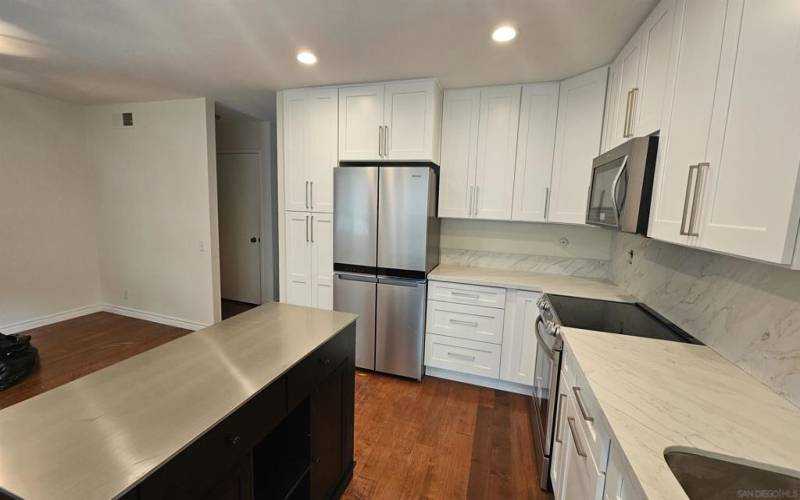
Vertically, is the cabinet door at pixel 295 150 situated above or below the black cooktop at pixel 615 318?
above

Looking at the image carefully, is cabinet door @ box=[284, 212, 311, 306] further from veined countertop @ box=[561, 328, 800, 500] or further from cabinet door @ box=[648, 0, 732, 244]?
cabinet door @ box=[648, 0, 732, 244]

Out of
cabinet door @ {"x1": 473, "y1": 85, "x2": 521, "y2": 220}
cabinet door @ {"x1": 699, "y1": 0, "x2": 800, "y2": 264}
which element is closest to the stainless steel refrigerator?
cabinet door @ {"x1": 473, "y1": 85, "x2": 521, "y2": 220}

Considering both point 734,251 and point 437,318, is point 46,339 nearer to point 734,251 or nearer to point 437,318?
point 437,318

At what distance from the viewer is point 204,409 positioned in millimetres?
899

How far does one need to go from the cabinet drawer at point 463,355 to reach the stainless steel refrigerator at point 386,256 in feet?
0.38

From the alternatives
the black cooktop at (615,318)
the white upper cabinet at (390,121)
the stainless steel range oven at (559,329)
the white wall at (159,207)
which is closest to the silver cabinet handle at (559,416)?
the stainless steel range oven at (559,329)

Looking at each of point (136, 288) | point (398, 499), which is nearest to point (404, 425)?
point (398, 499)

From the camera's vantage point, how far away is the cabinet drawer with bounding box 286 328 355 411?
1.22 meters

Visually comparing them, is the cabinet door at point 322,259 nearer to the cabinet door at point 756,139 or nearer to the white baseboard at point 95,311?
the white baseboard at point 95,311

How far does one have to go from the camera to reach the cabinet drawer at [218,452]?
74 cm

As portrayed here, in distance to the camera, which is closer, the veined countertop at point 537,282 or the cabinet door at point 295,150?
the veined countertop at point 537,282

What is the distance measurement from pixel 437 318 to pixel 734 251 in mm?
2050

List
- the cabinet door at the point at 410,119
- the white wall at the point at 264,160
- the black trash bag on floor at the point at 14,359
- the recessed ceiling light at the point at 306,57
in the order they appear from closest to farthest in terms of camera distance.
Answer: the recessed ceiling light at the point at 306,57
the black trash bag on floor at the point at 14,359
the cabinet door at the point at 410,119
the white wall at the point at 264,160

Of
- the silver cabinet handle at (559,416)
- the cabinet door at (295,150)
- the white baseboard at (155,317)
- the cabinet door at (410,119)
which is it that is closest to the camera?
the silver cabinet handle at (559,416)
